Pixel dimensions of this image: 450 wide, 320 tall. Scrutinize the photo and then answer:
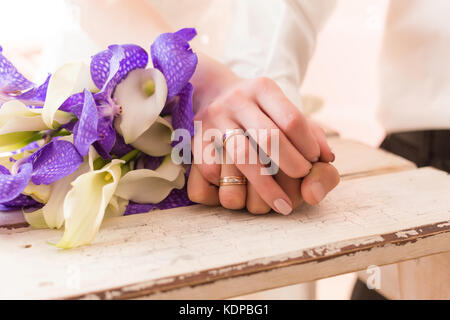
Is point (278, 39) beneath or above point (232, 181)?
above

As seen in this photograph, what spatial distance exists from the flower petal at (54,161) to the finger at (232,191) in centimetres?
13

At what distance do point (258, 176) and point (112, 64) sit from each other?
6.6 inches

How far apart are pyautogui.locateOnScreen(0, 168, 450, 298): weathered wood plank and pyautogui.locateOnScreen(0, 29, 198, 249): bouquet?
0.10ft

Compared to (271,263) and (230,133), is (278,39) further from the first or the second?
(271,263)

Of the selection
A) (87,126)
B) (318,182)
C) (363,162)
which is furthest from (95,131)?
(363,162)

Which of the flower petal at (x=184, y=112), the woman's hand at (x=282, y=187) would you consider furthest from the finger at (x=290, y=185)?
the flower petal at (x=184, y=112)

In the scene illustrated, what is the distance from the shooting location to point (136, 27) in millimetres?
554

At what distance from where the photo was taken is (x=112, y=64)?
0.40 meters

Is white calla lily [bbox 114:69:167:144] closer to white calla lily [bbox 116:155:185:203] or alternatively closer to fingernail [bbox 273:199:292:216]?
white calla lily [bbox 116:155:185:203]

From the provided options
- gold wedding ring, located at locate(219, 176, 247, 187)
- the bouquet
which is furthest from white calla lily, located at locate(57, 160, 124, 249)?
gold wedding ring, located at locate(219, 176, 247, 187)

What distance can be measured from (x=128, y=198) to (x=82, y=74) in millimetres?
129

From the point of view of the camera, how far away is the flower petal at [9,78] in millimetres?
413

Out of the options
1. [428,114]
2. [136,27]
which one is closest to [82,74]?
[136,27]
